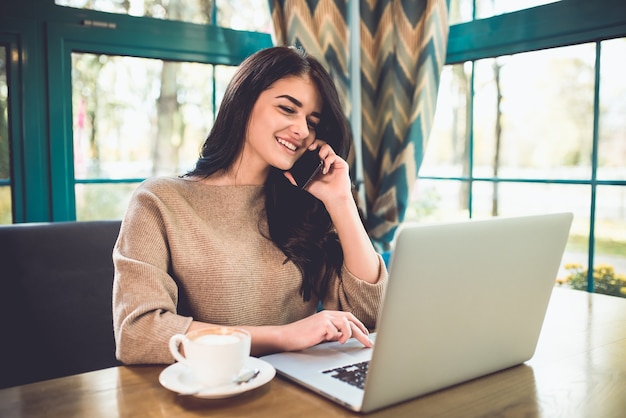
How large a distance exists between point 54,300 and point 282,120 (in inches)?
28.6

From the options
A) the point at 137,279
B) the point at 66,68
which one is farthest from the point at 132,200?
the point at 66,68

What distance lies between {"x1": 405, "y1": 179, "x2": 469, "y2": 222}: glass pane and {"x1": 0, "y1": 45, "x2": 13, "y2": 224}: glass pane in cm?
152

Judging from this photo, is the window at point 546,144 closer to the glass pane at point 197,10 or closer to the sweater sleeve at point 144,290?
the glass pane at point 197,10

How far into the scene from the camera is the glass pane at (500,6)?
1969mm

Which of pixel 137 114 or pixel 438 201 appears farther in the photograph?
pixel 438 201

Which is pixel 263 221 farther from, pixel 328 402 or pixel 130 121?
pixel 130 121

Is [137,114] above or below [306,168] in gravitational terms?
above

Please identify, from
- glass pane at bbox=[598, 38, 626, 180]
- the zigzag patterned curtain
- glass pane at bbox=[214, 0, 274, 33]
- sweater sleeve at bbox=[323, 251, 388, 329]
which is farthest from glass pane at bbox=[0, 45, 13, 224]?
glass pane at bbox=[598, 38, 626, 180]

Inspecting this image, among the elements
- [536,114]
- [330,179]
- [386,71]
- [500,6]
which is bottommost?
[330,179]

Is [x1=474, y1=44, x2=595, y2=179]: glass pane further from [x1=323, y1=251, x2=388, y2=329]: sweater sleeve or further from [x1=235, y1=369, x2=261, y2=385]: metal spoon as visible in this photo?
[x1=235, y1=369, x2=261, y2=385]: metal spoon

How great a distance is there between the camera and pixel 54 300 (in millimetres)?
1507

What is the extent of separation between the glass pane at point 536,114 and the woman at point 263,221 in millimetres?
820

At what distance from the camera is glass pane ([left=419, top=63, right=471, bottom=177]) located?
2.28m

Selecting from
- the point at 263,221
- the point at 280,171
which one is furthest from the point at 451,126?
the point at 263,221
